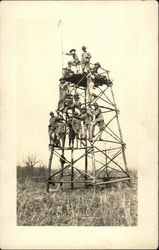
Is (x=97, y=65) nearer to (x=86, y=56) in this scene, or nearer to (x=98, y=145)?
(x=86, y=56)

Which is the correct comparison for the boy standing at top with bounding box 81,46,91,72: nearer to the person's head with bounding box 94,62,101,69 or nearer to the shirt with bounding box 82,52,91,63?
Answer: the shirt with bounding box 82,52,91,63

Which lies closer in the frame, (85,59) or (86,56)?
(86,56)

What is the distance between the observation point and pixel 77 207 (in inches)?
395

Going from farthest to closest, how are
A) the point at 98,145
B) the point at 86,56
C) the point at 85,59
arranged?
the point at 98,145, the point at 85,59, the point at 86,56

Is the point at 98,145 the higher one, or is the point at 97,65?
the point at 97,65

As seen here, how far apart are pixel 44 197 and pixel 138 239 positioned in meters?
2.29

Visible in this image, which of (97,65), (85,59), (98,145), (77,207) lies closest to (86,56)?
(85,59)

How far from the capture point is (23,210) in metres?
9.95

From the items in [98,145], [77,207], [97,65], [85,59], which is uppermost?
[85,59]

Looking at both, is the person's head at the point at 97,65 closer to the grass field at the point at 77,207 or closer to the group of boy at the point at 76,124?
the group of boy at the point at 76,124

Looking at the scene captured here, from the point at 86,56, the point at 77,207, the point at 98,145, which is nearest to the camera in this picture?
the point at 77,207

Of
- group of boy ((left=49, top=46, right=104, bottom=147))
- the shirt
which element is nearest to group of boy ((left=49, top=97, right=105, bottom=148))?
group of boy ((left=49, top=46, right=104, bottom=147))

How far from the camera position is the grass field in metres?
9.74

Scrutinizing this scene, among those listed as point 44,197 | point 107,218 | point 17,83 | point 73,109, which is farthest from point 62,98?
point 107,218
